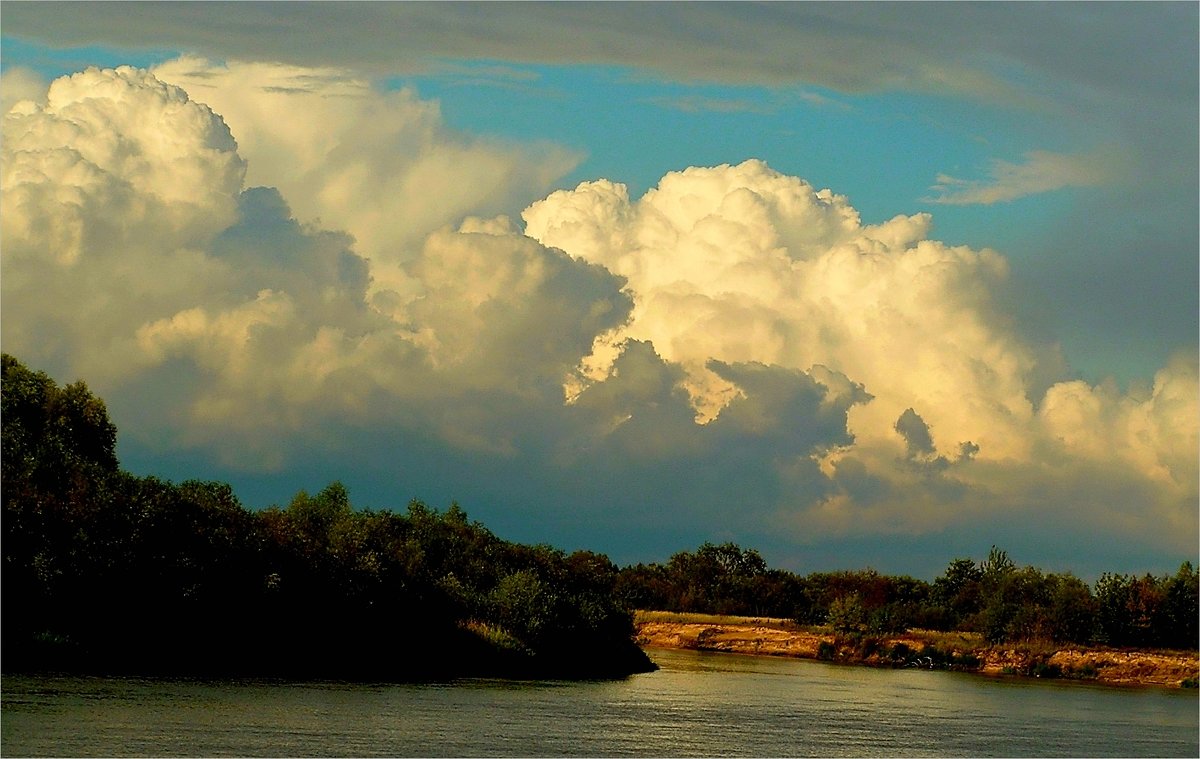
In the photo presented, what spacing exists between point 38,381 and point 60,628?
1784cm

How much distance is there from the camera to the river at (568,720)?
1463 inches

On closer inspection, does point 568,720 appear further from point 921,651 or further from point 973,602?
point 973,602

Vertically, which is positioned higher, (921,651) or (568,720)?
(921,651)

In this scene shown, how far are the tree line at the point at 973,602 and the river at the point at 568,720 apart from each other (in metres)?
27.7

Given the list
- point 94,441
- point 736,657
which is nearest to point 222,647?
point 94,441

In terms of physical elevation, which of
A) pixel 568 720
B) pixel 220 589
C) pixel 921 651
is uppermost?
pixel 220 589

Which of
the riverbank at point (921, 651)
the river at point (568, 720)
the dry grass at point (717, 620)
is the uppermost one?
the dry grass at point (717, 620)

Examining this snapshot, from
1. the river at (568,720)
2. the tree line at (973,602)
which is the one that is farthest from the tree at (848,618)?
the river at (568,720)

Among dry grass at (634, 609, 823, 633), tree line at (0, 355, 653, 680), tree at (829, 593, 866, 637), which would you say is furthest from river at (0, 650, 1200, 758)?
dry grass at (634, 609, 823, 633)

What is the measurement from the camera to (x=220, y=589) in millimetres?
→ 54812

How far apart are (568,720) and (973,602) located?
275 ft

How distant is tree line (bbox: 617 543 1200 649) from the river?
27730 mm

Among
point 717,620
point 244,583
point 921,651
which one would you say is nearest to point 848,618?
point 921,651

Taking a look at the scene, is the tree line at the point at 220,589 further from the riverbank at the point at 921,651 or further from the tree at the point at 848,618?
the tree at the point at 848,618
